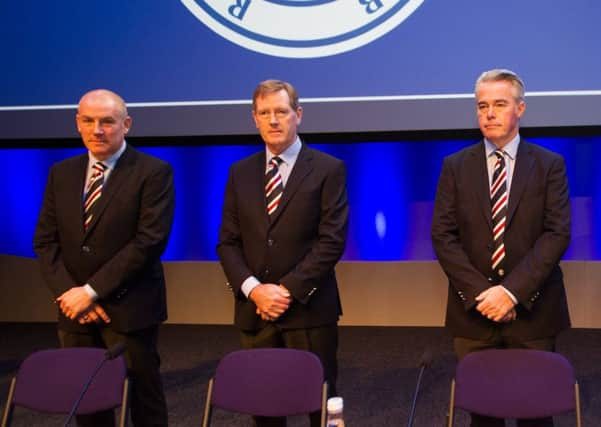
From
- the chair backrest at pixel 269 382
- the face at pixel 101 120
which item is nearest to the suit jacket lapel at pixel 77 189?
the face at pixel 101 120

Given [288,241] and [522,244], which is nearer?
[522,244]

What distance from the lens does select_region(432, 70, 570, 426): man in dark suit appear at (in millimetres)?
2920

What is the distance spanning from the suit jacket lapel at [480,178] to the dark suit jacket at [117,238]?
4.12ft

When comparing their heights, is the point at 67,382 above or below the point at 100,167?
below

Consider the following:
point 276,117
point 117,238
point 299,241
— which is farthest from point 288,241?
point 117,238

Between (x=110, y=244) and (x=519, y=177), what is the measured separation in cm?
167

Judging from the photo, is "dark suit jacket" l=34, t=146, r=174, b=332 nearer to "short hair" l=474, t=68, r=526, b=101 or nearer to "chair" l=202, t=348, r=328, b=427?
"chair" l=202, t=348, r=328, b=427

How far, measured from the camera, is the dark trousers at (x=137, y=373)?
127 inches

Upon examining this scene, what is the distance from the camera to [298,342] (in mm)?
3137

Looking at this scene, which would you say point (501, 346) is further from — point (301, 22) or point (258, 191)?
point (301, 22)

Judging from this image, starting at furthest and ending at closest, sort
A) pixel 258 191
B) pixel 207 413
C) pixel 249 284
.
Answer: pixel 258 191
pixel 249 284
pixel 207 413

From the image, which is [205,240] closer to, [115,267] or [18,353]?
[18,353]

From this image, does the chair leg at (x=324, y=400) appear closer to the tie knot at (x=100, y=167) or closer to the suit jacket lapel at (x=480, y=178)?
the suit jacket lapel at (x=480, y=178)

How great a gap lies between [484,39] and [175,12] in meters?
1.79
